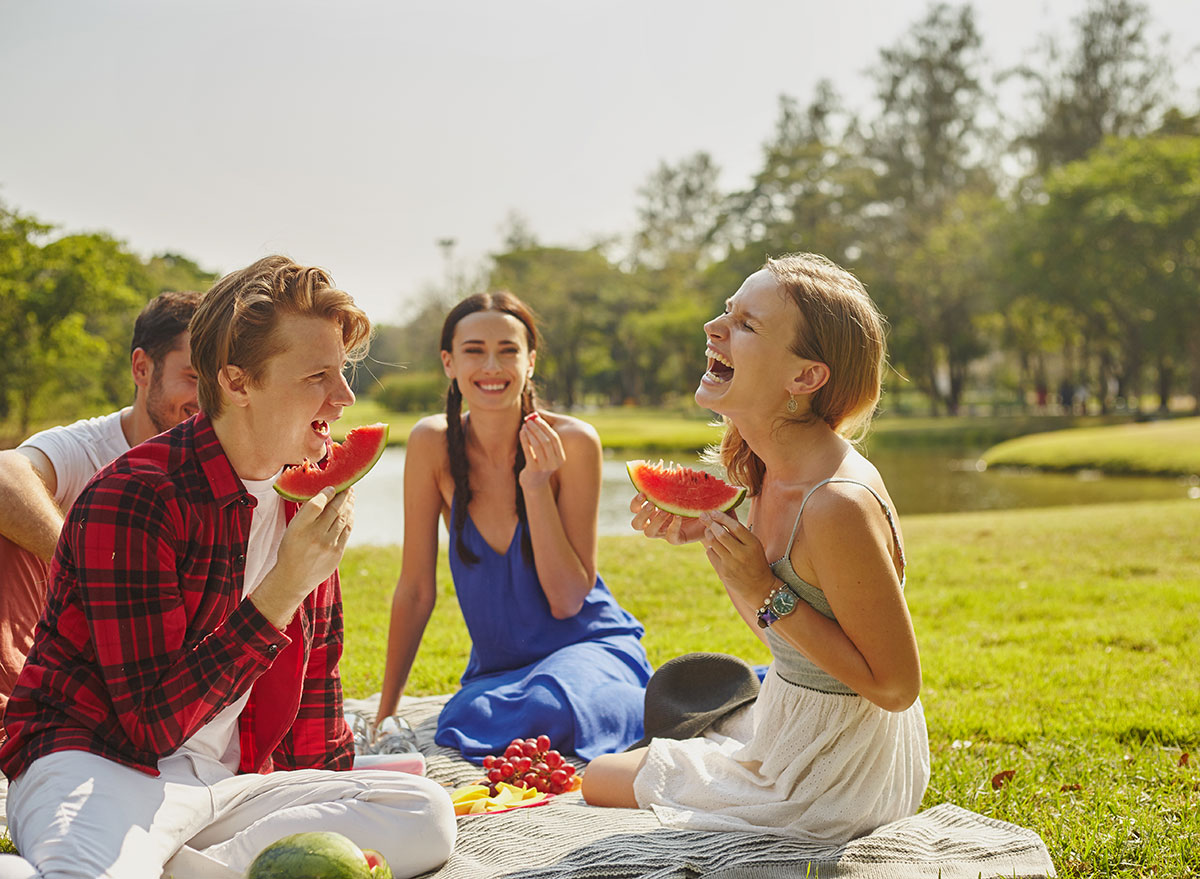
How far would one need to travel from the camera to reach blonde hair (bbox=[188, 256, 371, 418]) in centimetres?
299

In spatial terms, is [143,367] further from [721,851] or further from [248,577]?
[721,851]

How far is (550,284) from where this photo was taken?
5925 cm

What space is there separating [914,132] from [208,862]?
52.5m

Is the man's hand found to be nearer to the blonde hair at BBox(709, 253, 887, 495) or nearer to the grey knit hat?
the blonde hair at BBox(709, 253, 887, 495)

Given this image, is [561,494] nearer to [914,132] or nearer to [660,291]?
[914,132]

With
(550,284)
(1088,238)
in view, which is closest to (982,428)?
(1088,238)

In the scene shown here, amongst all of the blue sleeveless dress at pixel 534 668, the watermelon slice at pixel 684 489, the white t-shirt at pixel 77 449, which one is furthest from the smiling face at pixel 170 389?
the watermelon slice at pixel 684 489

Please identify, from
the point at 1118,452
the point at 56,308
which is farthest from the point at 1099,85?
the point at 56,308

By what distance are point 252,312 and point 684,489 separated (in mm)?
1596

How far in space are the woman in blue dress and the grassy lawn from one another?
49.7 inches

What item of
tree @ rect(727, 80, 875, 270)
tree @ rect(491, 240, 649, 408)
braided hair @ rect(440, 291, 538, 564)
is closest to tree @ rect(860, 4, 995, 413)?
tree @ rect(727, 80, 875, 270)

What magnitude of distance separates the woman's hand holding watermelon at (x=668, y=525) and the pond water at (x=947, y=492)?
1154 centimetres

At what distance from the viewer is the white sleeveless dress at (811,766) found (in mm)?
3248

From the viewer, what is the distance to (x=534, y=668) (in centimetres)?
503
